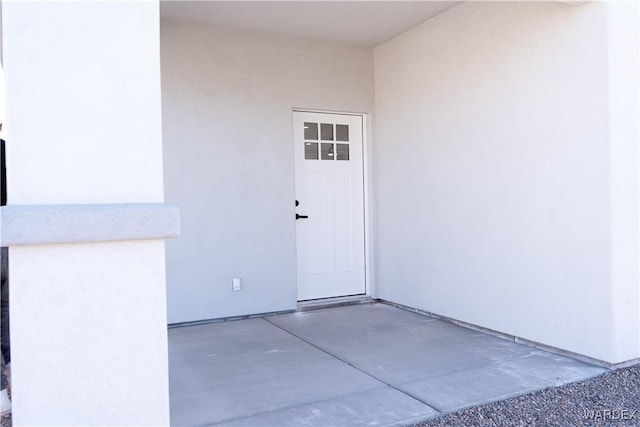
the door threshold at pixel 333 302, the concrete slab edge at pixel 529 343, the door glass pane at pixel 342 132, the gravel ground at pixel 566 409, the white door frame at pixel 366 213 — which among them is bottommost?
the gravel ground at pixel 566 409

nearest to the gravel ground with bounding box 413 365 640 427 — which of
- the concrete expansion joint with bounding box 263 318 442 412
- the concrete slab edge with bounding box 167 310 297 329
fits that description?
the concrete expansion joint with bounding box 263 318 442 412

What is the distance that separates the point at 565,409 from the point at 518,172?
1.78 meters

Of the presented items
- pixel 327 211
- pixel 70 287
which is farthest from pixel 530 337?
pixel 70 287

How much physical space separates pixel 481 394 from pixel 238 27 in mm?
3670

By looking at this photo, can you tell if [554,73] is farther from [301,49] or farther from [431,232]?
[301,49]

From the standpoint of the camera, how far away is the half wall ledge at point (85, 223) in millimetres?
1620

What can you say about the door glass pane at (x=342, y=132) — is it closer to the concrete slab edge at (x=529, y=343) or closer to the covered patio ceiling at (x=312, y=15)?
the covered patio ceiling at (x=312, y=15)

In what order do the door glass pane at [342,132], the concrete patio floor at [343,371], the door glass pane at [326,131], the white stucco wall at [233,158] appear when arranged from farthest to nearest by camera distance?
the door glass pane at [342,132]
the door glass pane at [326,131]
the white stucco wall at [233,158]
the concrete patio floor at [343,371]

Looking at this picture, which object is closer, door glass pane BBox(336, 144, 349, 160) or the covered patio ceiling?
the covered patio ceiling

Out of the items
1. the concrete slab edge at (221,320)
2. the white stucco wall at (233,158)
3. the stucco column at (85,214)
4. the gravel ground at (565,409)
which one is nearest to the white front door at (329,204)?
the white stucco wall at (233,158)

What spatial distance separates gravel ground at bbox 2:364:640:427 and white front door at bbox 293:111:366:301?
2723 millimetres

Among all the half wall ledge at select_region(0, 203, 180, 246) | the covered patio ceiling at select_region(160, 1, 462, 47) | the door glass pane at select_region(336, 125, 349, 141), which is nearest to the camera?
the half wall ledge at select_region(0, 203, 180, 246)

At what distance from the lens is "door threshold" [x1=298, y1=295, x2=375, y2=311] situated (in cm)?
516

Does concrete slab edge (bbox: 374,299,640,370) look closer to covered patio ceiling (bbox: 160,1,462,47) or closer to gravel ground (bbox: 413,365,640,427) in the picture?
gravel ground (bbox: 413,365,640,427)
